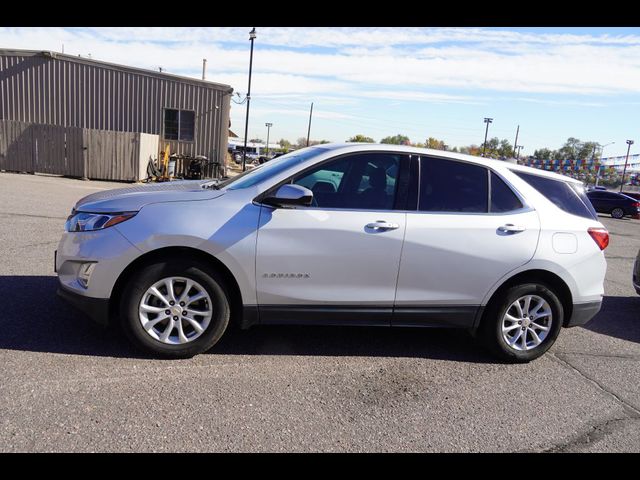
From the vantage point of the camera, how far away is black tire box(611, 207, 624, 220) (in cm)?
2752

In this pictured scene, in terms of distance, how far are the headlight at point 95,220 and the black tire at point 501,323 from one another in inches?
121

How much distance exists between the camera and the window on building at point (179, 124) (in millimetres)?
21547

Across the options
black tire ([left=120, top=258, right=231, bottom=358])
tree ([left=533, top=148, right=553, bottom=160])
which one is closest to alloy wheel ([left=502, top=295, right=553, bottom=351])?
black tire ([left=120, top=258, right=231, bottom=358])

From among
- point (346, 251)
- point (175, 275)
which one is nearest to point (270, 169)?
point (346, 251)

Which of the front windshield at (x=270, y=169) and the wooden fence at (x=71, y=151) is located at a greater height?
the front windshield at (x=270, y=169)

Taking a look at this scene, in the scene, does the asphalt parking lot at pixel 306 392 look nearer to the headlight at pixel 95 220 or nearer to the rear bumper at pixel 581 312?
the rear bumper at pixel 581 312

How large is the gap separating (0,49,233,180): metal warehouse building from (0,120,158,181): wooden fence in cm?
4

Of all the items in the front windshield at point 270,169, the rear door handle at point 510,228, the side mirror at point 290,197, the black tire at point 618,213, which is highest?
the front windshield at point 270,169

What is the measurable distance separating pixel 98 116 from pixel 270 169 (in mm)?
19117

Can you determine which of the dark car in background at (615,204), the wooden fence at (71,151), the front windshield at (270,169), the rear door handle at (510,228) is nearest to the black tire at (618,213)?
the dark car in background at (615,204)

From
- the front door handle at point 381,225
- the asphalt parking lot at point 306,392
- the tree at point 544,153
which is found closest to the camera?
the asphalt parking lot at point 306,392

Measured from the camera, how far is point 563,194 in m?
4.52

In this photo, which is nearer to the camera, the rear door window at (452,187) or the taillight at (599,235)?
the rear door window at (452,187)

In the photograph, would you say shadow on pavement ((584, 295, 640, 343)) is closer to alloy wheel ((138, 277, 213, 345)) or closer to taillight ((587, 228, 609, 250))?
taillight ((587, 228, 609, 250))
